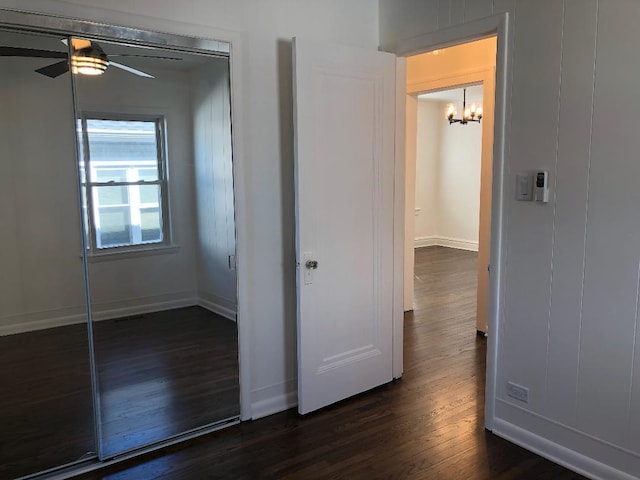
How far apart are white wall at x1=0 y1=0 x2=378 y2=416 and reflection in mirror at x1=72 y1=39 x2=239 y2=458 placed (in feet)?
0.32

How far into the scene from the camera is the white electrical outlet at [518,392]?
2766 millimetres

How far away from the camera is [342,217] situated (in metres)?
3.18

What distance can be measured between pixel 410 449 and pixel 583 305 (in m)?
1.17

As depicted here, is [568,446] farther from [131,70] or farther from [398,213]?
[131,70]

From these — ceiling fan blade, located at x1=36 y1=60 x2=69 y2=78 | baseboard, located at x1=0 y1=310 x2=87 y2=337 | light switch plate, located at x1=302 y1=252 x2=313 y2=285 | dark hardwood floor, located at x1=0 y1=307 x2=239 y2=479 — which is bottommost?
dark hardwood floor, located at x1=0 y1=307 x2=239 y2=479

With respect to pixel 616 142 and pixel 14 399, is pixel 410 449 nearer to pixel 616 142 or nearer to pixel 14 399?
pixel 616 142

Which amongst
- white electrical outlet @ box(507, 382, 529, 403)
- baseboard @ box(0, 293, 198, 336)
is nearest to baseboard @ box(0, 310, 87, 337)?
baseboard @ box(0, 293, 198, 336)

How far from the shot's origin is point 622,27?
2.23 metres

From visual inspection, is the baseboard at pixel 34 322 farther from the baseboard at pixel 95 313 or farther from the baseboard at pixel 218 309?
the baseboard at pixel 218 309

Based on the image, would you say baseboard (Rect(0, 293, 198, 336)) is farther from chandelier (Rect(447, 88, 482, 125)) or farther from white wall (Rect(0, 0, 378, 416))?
chandelier (Rect(447, 88, 482, 125))

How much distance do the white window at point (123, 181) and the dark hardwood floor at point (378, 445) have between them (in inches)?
46.9

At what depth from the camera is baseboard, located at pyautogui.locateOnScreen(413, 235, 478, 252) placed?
9.47 meters

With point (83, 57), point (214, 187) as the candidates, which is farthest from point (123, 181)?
point (83, 57)

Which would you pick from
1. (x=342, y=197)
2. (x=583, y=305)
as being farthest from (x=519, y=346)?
(x=342, y=197)
